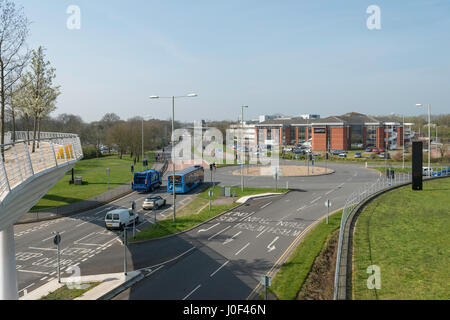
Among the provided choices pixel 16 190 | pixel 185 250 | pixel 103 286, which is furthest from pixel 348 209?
pixel 16 190

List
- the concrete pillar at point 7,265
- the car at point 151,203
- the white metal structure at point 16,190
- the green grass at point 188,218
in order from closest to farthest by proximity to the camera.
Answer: the white metal structure at point 16,190
the concrete pillar at point 7,265
the green grass at point 188,218
the car at point 151,203

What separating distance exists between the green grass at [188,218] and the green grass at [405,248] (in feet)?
36.5

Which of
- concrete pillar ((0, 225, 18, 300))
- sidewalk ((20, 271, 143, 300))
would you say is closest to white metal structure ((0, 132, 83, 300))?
concrete pillar ((0, 225, 18, 300))

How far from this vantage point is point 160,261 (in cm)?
1877

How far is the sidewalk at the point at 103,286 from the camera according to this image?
14727mm

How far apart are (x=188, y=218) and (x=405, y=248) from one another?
15002 millimetres

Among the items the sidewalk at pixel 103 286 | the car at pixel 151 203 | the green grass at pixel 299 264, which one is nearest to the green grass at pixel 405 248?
the green grass at pixel 299 264

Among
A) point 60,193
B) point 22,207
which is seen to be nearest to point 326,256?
point 22,207

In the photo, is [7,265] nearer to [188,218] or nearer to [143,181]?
[188,218]

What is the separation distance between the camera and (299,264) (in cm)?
1758

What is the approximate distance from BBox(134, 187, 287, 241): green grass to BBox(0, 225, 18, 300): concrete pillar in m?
10.6

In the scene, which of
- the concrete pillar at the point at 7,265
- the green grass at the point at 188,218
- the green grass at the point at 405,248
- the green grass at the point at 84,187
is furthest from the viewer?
the green grass at the point at 84,187

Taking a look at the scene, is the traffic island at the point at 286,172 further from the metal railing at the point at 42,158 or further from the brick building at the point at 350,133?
the brick building at the point at 350,133

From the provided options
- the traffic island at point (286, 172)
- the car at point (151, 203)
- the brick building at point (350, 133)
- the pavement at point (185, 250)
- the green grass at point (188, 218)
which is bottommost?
the pavement at point (185, 250)
